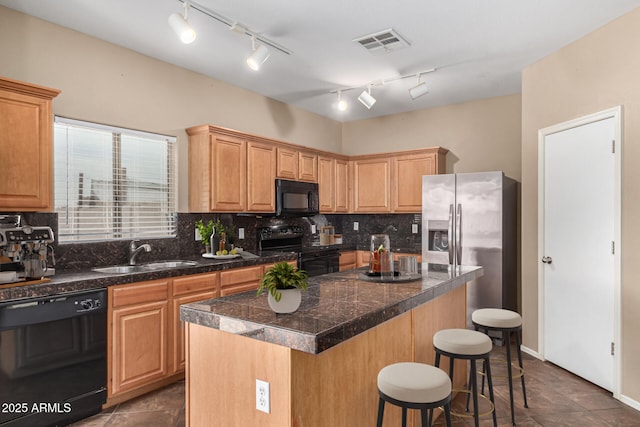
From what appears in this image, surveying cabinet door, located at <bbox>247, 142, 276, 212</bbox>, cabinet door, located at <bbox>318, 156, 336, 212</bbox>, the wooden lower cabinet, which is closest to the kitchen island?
the wooden lower cabinet

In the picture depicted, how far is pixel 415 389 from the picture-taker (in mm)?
1576

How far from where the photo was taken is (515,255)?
4637 mm

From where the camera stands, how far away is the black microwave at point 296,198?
464 cm

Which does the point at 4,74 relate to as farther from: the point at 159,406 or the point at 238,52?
the point at 159,406

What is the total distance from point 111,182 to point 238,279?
143cm

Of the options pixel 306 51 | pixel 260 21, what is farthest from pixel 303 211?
pixel 260 21

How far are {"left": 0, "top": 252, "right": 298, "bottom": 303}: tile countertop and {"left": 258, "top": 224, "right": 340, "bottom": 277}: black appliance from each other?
0.96m

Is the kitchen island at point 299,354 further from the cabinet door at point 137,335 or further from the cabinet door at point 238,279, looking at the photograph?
the cabinet door at point 238,279

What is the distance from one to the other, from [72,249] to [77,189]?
50 centimetres

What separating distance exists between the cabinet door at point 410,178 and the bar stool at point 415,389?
3.70 metres

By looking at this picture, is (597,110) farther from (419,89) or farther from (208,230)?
(208,230)

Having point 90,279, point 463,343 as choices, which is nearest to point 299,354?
point 463,343

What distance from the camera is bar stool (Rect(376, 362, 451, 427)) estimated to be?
A: 5.16 feet

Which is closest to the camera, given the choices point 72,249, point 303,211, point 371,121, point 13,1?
point 13,1
